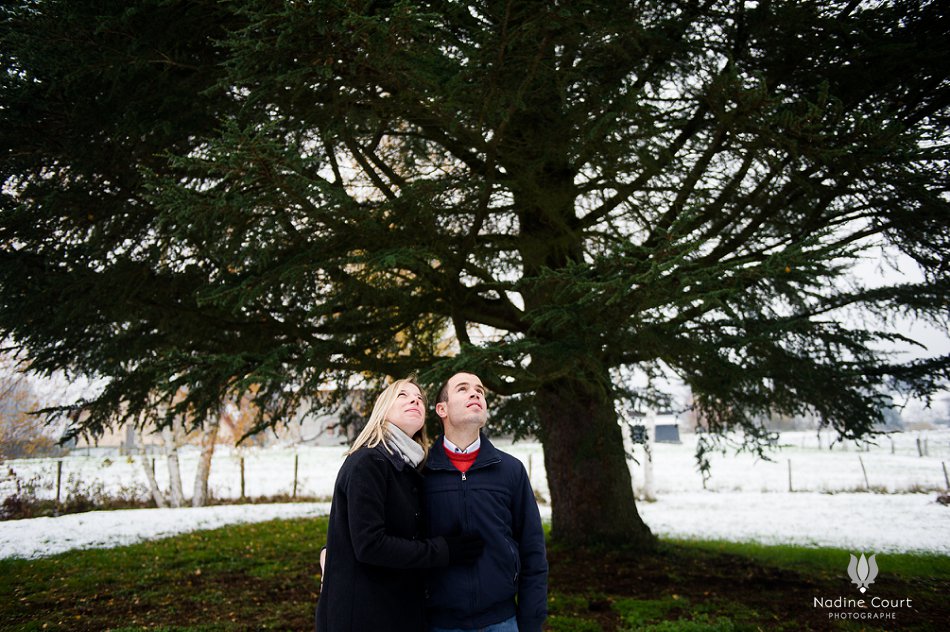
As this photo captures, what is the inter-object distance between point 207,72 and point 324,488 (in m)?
15.8

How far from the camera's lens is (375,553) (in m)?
2.10

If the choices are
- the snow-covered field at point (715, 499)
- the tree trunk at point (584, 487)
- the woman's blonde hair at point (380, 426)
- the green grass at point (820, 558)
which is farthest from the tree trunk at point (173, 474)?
the woman's blonde hair at point (380, 426)

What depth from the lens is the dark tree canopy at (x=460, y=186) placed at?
4.11 m

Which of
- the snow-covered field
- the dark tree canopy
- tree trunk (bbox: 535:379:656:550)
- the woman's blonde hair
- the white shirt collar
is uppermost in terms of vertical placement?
the dark tree canopy

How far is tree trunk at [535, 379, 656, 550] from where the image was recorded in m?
8.55

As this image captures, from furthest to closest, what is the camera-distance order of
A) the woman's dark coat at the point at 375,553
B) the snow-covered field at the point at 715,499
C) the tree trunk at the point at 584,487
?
the snow-covered field at the point at 715,499
the tree trunk at the point at 584,487
the woman's dark coat at the point at 375,553

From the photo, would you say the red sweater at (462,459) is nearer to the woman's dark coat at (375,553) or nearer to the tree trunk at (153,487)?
the woman's dark coat at (375,553)

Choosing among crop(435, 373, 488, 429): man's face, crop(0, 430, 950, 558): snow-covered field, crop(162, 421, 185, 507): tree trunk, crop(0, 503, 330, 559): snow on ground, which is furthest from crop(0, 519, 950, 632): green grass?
crop(162, 421, 185, 507): tree trunk

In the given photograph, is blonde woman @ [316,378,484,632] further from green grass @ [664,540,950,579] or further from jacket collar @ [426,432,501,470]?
green grass @ [664,540,950,579]

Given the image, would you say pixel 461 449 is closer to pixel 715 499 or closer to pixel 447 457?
pixel 447 457

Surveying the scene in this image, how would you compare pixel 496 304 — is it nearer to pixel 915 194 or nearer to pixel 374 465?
pixel 915 194

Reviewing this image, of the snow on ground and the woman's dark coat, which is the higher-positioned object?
the woman's dark coat

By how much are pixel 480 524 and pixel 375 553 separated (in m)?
0.45

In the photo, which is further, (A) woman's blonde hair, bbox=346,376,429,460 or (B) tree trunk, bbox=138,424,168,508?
(B) tree trunk, bbox=138,424,168,508
